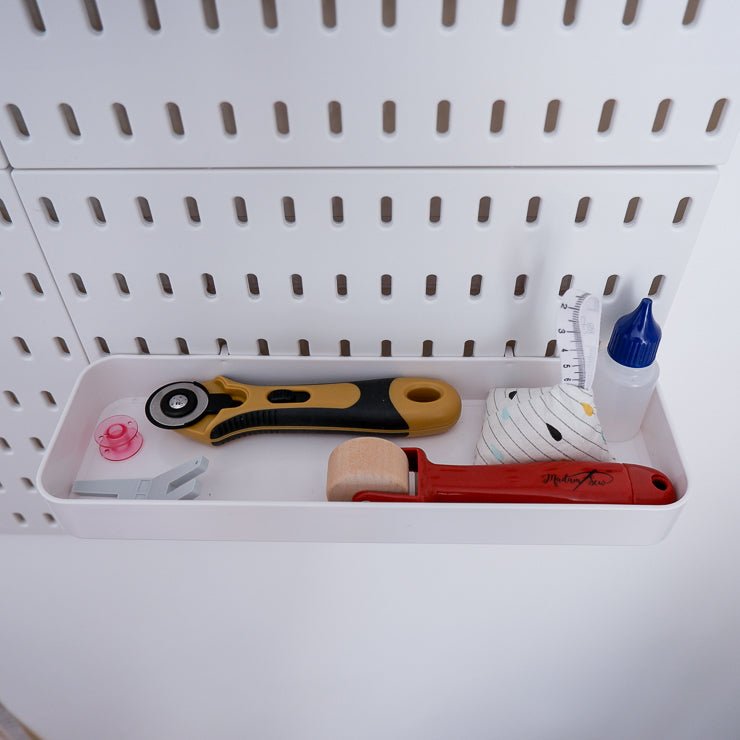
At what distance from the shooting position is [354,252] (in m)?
0.45

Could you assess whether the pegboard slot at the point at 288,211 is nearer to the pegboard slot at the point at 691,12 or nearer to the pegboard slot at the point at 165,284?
the pegboard slot at the point at 165,284

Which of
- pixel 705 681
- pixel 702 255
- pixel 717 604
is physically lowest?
pixel 705 681

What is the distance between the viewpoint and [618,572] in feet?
2.26

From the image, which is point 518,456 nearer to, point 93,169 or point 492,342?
point 492,342

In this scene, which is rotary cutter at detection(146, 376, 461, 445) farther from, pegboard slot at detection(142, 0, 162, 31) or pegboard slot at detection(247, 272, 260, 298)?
pegboard slot at detection(142, 0, 162, 31)

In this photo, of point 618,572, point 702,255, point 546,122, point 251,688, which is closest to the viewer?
point 546,122

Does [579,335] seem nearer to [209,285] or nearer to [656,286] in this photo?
[656,286]

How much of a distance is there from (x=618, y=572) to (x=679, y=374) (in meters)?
0.22

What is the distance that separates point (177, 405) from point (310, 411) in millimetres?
89

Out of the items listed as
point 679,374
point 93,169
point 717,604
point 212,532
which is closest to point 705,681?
point 717,604

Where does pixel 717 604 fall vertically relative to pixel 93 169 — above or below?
below

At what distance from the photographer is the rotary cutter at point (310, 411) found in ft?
1.54

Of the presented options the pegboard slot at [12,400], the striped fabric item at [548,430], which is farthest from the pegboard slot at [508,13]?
the pegboard slot at [12,400]

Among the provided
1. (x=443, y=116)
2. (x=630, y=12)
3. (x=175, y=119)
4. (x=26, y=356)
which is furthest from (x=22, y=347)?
(x=630, y=12)
